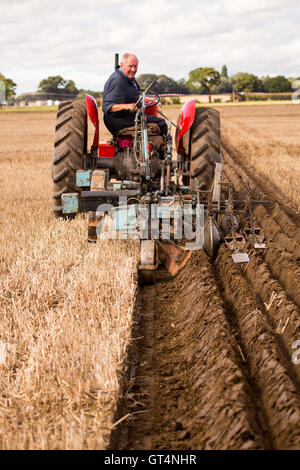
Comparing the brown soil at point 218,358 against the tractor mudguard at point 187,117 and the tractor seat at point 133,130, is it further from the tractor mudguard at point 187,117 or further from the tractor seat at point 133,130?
the tractor mudguard at point 187,117

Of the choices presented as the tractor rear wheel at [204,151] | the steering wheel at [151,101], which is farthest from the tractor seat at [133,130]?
the tractor rear wheel at [204,151]

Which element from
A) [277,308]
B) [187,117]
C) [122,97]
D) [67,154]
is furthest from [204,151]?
[277,308]

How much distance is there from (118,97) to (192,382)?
11.1ft

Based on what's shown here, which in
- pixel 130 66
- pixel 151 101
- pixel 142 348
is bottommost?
pixel 142 348

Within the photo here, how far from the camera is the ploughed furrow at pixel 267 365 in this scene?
2.43 meters

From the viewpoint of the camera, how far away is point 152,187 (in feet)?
17.5

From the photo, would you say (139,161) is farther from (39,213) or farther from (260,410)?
(260,410)

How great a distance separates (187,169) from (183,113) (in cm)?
Result: 63

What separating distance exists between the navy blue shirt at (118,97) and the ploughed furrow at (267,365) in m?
2.19

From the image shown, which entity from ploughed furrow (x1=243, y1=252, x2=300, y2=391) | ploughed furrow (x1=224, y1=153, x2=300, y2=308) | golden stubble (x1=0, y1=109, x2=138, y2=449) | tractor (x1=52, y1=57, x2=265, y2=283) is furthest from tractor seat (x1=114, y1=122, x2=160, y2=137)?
ploughed furrow (x1=243, y1=252, x2=300, y2=391)

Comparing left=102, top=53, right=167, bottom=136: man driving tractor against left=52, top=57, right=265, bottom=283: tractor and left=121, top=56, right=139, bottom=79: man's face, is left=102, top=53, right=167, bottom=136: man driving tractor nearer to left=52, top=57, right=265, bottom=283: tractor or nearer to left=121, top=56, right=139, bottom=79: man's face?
left=121, top=56, right=139, bottom=79: man's face

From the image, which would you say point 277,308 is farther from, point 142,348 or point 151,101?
point 151,101

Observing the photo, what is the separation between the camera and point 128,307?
12.6ft

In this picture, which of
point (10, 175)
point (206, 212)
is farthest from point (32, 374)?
point (10, 175)
